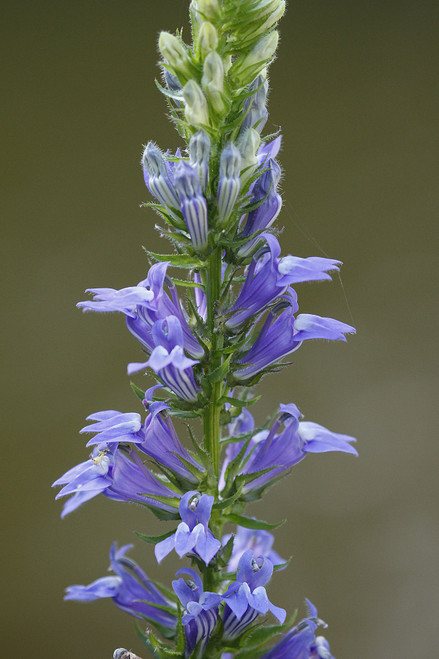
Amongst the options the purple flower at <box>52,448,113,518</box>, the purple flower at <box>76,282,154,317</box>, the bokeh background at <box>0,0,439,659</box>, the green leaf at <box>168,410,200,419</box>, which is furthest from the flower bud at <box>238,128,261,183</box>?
the bokeh background at <box>0,0,439,659</box>

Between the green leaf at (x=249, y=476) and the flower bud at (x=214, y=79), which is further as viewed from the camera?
the green leaf at (x=249, y=476)

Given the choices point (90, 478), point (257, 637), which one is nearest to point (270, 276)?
point (90, 478)

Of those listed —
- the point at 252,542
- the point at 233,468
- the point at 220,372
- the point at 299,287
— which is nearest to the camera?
the point at 220,372

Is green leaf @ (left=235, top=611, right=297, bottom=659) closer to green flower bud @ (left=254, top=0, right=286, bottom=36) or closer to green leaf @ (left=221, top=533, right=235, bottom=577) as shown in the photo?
green leaf @ (left=221, top=533, right=235, bottom=577)

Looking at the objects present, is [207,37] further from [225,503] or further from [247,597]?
[247,597]

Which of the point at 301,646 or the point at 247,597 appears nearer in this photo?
the point at 247,597

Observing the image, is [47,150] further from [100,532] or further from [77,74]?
[100,532]

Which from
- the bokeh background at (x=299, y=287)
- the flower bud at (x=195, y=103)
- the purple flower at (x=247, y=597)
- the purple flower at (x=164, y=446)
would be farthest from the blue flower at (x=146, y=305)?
the bokeh background at (x=299, y=287)

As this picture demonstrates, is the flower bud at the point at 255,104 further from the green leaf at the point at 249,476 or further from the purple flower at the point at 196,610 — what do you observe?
the purple flower at the point at 196,610
